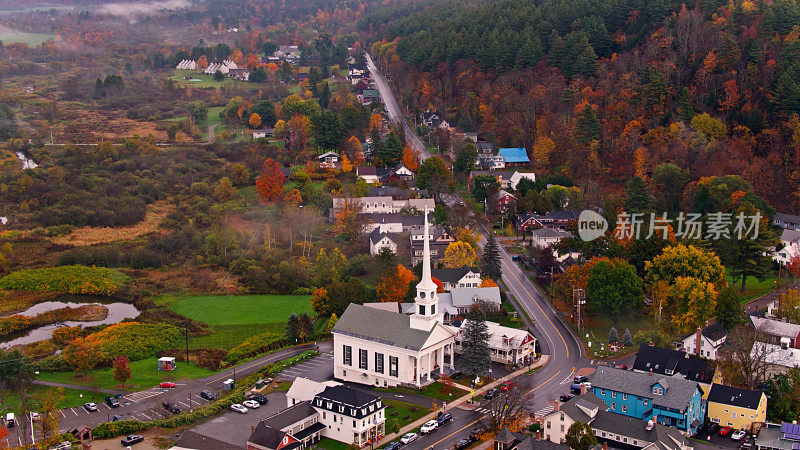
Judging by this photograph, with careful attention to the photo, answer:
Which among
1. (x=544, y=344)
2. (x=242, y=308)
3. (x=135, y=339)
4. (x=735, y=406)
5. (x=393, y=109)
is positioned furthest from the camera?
(x=393, y=109)

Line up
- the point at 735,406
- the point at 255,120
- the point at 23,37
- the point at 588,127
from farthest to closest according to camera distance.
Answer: the point at 23,37 < the point at 255,120 < the point at 588,127 < the point at 735,406

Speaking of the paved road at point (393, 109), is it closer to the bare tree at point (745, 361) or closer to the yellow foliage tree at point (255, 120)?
the yellow foliage tree at point (255, 120)

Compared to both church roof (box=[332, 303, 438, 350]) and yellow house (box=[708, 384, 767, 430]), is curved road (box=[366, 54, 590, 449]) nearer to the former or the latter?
church roof (box=[332, 303, 438, 350])

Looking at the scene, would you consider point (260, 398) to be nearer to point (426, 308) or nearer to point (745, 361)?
point (426, 308)

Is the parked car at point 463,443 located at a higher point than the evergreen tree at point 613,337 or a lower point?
lower

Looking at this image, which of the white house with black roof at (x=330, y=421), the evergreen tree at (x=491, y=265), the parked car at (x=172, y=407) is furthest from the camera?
the evergreen tree at (x=491, y=265)

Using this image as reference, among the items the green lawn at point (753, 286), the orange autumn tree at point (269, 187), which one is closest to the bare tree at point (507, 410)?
the green lawn at point (753, 286)

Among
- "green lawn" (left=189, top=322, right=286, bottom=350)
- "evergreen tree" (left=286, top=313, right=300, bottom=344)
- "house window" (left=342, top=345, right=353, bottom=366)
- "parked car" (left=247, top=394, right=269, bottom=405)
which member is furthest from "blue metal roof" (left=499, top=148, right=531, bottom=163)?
"parked car" (left=247, top=394, right=269, bottom=405)

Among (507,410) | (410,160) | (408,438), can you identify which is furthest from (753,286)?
(410,160)
